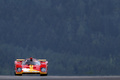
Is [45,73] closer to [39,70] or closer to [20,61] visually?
[39,70]

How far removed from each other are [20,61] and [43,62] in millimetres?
2600

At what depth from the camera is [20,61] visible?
40469 millimetres

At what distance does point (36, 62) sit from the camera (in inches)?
1556

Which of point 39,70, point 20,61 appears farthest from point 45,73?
point 20,61

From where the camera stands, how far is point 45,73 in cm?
3919

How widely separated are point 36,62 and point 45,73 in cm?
156

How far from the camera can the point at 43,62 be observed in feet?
131

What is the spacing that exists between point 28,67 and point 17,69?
1395 mm

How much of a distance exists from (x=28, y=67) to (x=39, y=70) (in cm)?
123

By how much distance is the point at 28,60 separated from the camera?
131 feet

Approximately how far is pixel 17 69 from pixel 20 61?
55.7 inches

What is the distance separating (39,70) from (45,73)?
75cm
